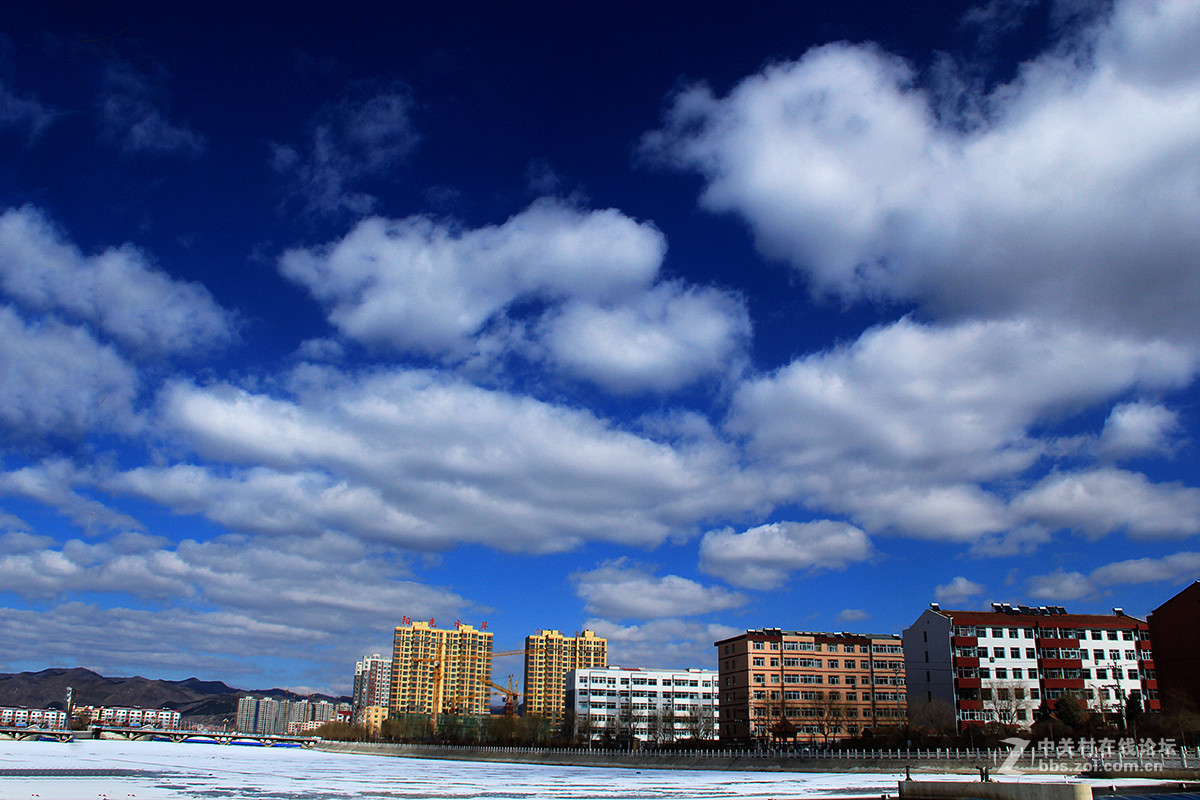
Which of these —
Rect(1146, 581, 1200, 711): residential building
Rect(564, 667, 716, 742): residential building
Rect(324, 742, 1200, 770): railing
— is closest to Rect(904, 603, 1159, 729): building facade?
Rect(1146, 581, 1200, 711): residential building

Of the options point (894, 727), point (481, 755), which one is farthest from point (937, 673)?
point (481, 755)

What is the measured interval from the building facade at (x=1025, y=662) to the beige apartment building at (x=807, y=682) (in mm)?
14653

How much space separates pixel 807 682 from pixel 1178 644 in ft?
161

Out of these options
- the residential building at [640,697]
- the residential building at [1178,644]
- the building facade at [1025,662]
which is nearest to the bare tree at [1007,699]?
the building facade at [1025,662]

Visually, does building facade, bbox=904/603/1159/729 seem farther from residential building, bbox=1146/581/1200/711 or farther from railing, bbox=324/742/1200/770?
railing, bbox=324/742/1200/770

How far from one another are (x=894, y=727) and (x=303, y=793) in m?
63.6

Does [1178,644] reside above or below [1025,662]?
above

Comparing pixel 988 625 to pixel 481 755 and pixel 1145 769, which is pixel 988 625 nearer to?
pixel 1145 769

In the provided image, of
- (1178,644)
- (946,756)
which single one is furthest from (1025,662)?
(946,756)

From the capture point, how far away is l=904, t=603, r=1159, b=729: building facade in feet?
333

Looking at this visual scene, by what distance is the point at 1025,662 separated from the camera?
340 ft

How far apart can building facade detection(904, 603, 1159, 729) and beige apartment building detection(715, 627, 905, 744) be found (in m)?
14.7

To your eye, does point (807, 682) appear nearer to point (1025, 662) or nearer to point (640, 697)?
point (1025, 662)

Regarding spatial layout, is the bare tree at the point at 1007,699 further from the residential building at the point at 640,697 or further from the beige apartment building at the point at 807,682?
the residential building at the point at 640,697
